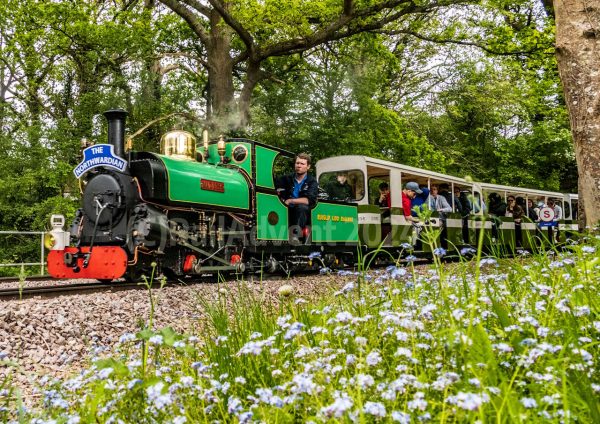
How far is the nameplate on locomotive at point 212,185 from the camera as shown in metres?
8.52

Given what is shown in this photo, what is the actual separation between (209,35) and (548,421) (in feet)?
57.6

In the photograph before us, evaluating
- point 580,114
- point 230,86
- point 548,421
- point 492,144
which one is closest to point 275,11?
point 230,86

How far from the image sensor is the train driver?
381 inches

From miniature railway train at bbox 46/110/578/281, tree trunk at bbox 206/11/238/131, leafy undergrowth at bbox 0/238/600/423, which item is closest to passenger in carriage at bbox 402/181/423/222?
miniature railway train at bbox 46/110/578/281

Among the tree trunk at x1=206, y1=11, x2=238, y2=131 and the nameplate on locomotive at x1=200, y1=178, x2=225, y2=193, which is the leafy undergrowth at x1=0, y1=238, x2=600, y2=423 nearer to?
the nameplate on locomotive at x1=200, y1=178, x2=225, y2=193

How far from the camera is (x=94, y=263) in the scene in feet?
25.3

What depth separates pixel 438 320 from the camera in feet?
7.98

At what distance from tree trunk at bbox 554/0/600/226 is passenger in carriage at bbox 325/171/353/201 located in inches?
261

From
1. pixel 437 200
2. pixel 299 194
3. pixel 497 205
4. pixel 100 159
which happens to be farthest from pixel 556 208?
pixel 100 159

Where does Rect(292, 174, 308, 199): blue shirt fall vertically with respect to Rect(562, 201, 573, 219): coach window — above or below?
below

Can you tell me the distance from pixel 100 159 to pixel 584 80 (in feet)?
21.5

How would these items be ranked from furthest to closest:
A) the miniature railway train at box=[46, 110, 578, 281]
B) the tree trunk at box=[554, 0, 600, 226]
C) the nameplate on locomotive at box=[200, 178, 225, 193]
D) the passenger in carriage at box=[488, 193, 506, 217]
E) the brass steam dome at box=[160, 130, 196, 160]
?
1. the passenger in carriage at box=[488, 193, 506, 217]
2. the brass steam dome at box=[160, 130, 196, 160]
3. the nameplate on locomotive at box=[200, 178, 225, 193]
4. the miniature railway train at box=[46, 110, 578, 281]
5. the tree trunk at box=[554, 0, 600, 226]

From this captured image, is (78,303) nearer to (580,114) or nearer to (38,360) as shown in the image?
(38,360)

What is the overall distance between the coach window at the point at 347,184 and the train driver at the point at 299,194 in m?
2.03
